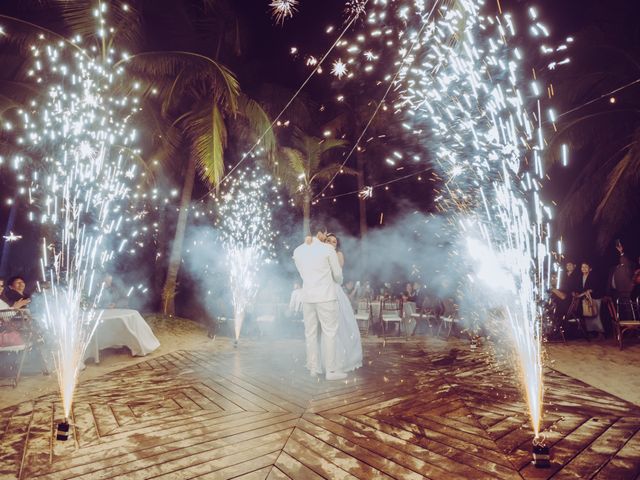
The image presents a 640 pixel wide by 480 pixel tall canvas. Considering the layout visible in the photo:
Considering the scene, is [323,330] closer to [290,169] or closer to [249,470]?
[249,470]

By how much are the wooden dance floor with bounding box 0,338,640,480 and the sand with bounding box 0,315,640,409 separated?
0.42 metres

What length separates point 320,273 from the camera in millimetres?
5102

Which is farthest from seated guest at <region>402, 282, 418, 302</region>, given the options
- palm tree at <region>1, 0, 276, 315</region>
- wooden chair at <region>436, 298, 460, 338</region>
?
palm tree at <region>1, 0, 276, 315</region>

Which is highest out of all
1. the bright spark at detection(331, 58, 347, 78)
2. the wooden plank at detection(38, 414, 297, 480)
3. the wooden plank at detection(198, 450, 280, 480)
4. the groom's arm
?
the bright spark at detection(331, 58, 347, 78)

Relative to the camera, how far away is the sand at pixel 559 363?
15.4ft

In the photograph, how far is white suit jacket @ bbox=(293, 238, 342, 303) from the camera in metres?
5.08

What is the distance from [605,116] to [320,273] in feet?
31.1

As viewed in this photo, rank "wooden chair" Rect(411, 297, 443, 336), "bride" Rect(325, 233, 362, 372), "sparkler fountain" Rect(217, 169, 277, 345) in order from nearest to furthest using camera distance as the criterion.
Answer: "bride" Rect(325, 233, 362, 372)
"wooden chair" Rect(411, 297, 443, 336)
"sparkler fountain" Rect(217, 169, 277, 345)

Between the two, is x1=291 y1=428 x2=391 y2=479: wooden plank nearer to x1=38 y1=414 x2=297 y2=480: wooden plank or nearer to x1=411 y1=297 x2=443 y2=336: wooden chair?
x1=38 y1=414 x2=297 y2=480: wooden plank

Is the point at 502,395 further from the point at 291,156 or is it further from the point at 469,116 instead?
the point at 291,156

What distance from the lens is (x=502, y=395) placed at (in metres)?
4.29

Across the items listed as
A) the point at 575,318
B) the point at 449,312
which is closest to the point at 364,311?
the point at 449,312

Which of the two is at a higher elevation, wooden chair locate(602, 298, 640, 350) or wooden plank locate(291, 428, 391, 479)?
wooden chair locate(602, 298, 640, 350)

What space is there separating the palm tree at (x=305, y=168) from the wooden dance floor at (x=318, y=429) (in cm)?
965
